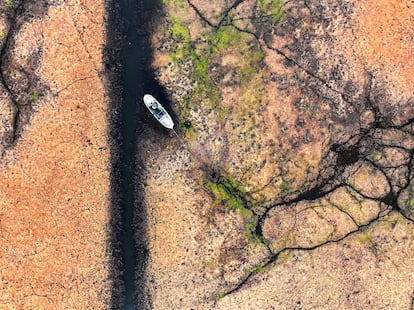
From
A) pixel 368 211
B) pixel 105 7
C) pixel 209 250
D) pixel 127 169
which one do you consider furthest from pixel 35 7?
pixel 368 211

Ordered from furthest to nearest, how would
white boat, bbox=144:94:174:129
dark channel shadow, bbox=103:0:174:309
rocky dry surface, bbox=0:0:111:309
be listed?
1. dark channel shadow, bbox=103:0:174:309
2. white boat, bbox=144:94:174:129
3. rocky dry surface, bbox=0:0:111:309

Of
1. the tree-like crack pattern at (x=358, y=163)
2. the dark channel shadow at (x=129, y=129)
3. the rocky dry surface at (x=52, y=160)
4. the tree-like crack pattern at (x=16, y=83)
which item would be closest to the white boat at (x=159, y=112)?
the dark channel shadow at (x=129, y=129)

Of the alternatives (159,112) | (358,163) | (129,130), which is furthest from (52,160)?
(358,163)

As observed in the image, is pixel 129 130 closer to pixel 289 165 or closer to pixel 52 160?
pixel 52 160

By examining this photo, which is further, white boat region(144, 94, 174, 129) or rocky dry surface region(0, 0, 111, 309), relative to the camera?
white boat region(144, 94, 174, 129)

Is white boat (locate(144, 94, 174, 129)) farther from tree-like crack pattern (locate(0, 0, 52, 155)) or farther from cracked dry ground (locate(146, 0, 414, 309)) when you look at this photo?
tree-like crack pattern (locate(0, 0, 52, 155))

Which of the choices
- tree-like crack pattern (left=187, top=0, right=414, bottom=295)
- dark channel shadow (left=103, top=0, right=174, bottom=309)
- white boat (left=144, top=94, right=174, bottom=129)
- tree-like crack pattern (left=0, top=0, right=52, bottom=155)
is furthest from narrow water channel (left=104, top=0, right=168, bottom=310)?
tree-like crack pattern (left=187, top=0, right=414, bottom=295)

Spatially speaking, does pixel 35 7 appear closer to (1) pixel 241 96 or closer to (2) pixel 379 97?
(1) pixel 241 96
